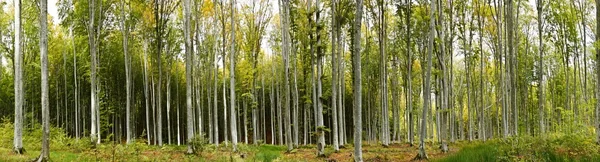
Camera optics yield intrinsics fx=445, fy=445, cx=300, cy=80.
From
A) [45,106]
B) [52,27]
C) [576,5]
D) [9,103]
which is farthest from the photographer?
[9,103]

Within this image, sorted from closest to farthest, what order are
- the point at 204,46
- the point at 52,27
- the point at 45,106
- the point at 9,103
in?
1. the point at 45,106
2. the point at 204,46
3. the point at 52,27
4. the point at 9,103

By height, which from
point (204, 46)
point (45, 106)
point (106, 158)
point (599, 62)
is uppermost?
point (204, 46)

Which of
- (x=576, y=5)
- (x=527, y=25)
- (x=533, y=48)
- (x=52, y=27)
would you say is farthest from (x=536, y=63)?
(x=52, y=27)

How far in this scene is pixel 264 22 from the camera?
20656 millimetres

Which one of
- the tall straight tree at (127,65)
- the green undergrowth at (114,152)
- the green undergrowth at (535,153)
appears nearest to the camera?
the green undergrowth at (535,153)

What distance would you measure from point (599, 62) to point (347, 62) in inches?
791

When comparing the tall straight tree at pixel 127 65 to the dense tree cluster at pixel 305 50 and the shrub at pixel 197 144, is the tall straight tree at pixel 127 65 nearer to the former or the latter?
the dense tree cluster at pixel 305 50

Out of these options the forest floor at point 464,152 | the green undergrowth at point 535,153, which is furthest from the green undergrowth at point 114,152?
the green undergrowth at point 535,153

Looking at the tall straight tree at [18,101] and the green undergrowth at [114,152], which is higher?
the tall straight tree at [18,101]

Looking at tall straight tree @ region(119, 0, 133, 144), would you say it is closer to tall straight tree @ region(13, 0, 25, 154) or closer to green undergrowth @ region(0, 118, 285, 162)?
green undergrowth @ region(0, 118, 285, 162)

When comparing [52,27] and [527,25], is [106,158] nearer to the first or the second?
[52,27]

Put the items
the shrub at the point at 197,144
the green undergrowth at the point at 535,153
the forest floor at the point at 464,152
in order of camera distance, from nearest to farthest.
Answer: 1. the green undergrowth at the point at 535,153
2. the forest floor at the point at 464,152
3. the shrub at the point at 197,144

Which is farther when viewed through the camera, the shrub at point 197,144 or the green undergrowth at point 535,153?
the shrub at point 197,144

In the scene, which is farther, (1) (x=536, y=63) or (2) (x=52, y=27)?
(1) (x=536, y=63)
